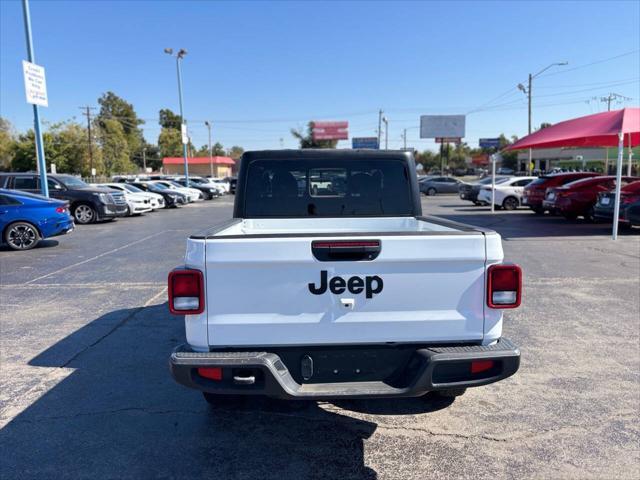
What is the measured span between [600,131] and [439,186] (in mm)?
22253

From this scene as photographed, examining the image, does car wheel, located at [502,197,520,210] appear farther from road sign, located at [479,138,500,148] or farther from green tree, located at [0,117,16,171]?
green tree, located at [0,117,16,171]

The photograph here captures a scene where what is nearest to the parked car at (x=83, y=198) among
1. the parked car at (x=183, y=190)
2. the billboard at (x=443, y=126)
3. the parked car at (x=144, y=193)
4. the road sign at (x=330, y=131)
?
the parked car at (x=144, y=193)

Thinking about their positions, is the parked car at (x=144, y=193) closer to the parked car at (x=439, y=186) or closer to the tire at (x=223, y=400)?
the tire at (x=223, y=400)

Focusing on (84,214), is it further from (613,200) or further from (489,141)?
(489,141)

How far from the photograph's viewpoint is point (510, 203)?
23.2 meters

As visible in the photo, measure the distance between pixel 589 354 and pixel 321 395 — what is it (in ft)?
11.7

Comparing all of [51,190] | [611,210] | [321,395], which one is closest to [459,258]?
[321,395]

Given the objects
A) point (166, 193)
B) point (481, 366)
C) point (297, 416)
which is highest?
point (166, 193)

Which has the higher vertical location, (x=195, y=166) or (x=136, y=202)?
(x=195, y=166)

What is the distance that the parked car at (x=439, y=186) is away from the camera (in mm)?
38062

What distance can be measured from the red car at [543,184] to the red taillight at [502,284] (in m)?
17.9

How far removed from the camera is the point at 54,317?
6414 millimetres

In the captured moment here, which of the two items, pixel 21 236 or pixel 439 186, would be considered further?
pixel 439 186

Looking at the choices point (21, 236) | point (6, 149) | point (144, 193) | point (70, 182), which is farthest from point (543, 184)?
point (6, 149)
